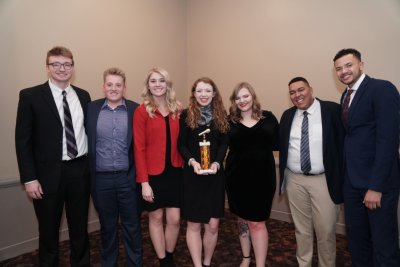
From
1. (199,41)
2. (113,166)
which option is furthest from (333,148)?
(199,41)

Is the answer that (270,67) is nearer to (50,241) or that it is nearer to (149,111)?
(149,111)

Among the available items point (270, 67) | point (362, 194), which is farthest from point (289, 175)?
point (270, 67)

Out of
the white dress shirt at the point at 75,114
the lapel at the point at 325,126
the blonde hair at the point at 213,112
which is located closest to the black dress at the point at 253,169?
the blonde hair at the point at 213,112

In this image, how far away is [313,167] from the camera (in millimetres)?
2268

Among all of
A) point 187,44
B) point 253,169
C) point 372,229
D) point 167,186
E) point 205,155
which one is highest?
point 187,44

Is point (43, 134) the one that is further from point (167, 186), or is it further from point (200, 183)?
point (200, 183)

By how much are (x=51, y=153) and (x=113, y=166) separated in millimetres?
444

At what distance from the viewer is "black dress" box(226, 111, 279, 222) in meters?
2.29

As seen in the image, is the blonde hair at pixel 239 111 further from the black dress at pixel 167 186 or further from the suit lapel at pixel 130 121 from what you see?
the suit lapel at pixel 130 121

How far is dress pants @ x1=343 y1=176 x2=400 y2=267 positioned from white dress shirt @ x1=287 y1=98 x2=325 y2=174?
237 millimetres

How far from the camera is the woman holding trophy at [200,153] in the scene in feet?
7.41

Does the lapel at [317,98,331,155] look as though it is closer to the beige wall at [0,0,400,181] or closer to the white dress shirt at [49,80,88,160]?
the beige wall at [0,0,400,181]

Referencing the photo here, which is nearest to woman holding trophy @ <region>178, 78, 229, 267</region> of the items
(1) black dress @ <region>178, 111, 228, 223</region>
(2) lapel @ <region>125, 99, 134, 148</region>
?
(1) black dress @ <region>178, 111, 228, 223</region>

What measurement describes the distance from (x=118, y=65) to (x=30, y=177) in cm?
209
